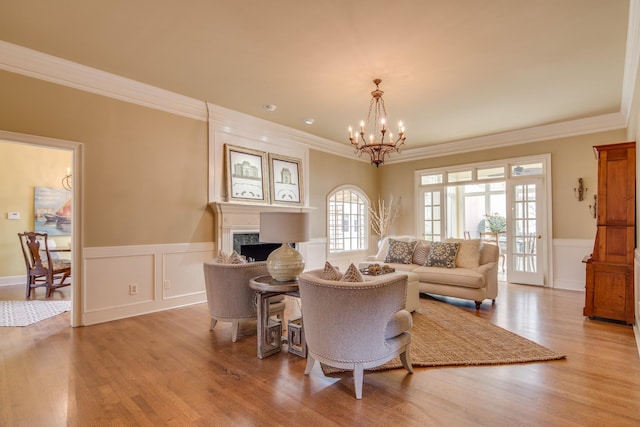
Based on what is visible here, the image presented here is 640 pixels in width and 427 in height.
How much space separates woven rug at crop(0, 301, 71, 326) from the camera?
Result: 3.96m

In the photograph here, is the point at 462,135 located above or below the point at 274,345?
above

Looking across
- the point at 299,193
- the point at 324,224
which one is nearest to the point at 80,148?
the point at 299,193

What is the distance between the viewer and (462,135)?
659cm

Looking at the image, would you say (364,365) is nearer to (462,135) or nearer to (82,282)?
(82,282)

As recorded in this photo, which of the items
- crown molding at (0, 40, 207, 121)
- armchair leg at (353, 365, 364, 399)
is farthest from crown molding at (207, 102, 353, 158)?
armchair leg at (353, 365, 364, 399)

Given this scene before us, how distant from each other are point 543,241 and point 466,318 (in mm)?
3081

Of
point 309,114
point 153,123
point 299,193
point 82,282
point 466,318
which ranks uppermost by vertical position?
point 309,114

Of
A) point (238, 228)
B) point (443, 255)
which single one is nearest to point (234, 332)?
point (238, 228)

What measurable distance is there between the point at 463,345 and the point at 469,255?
2.09m

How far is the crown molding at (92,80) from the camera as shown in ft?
11.2

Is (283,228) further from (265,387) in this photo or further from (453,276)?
(453,276)

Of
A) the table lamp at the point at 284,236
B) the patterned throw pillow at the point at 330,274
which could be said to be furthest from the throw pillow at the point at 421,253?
the patterned throw pillow at the point at 330,274

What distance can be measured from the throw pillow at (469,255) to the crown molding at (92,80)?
437cm

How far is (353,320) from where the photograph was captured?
226cm
